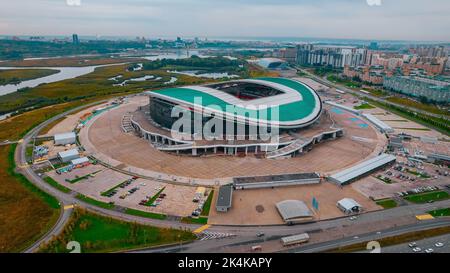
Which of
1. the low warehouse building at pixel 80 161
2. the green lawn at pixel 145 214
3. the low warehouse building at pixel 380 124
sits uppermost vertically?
the low warehouse building at pixel 380 124

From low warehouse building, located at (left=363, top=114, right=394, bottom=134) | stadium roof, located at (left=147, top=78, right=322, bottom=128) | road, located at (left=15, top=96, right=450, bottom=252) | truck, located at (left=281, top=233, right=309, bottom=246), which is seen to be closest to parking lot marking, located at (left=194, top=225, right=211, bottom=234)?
road, located at (left=15, top=96, right=450, bottom=252)

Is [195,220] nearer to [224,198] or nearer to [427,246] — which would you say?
[224,198]

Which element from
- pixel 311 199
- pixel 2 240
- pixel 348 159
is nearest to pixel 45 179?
pixel 2 240

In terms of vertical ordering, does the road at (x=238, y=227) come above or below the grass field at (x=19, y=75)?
below

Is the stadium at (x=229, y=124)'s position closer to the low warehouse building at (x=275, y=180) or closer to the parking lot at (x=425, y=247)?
the low warehouse building at (x=275, y=180)

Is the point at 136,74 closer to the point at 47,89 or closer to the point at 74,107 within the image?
the point at 47,89

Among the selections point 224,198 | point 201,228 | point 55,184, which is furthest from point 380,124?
point 55,184

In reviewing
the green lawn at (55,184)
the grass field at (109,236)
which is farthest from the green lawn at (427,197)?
the green lawn at (55,184)

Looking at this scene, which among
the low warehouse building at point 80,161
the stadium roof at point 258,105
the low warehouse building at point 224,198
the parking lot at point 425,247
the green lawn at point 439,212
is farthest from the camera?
the stadium roof at point 258,105
